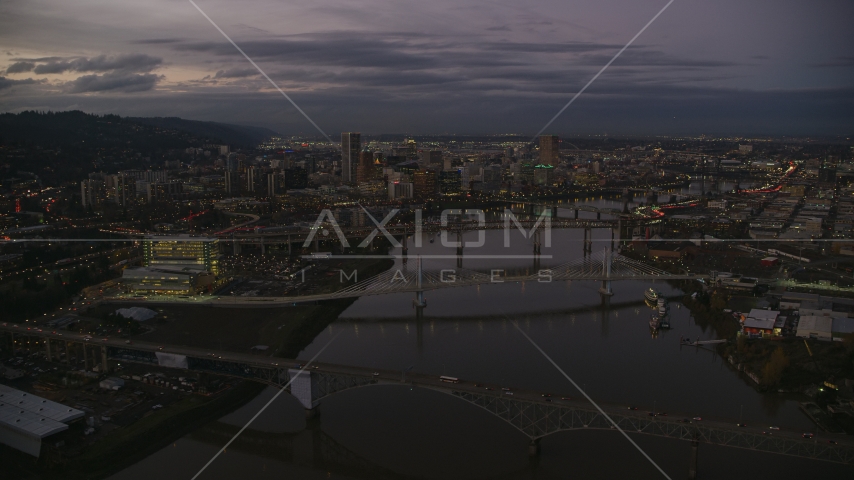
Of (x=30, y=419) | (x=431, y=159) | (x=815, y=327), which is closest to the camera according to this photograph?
(x=30, y=419)

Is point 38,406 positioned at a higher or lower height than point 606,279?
lower

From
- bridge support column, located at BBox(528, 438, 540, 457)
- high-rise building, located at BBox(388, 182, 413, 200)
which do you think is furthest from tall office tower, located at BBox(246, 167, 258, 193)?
bridge support column, located at BBox(528, 438, 540, 457)

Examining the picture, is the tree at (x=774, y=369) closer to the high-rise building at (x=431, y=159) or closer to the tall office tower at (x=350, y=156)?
the tall office tower at (x=350, y=156)

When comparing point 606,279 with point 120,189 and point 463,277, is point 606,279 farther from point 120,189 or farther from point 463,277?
point 120,189

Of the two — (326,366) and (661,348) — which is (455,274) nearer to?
(661,348)

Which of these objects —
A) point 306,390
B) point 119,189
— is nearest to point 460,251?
point 306,390

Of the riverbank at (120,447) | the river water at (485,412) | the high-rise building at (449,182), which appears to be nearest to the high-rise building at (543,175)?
the high-rise building at (449,182)

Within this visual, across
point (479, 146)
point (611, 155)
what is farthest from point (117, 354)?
point (479, 146)

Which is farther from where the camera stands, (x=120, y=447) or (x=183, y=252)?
(x=183, y=252)
